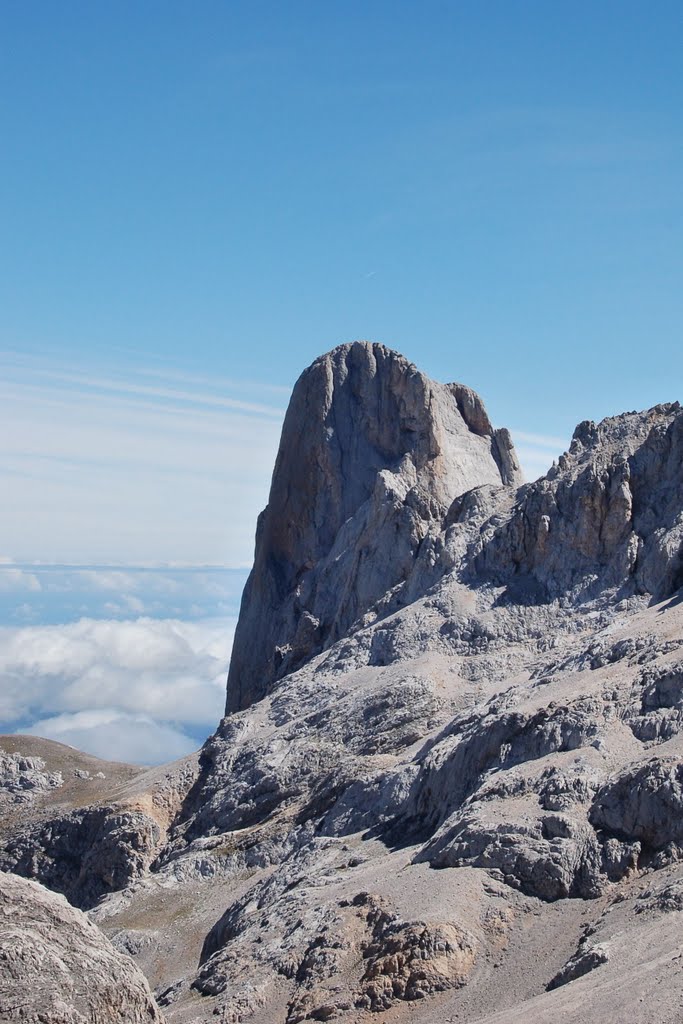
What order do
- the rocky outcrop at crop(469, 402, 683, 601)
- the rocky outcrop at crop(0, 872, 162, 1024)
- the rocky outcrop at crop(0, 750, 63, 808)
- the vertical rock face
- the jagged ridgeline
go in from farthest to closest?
the rocky outcrop at crop(0, 750, 63, 808) < the vertical rock face < the rocky outcrop at crop(469, 402, 683, 601) < the jagged ridgeline < the rocky outcrop at crop(0, 872, 162, 1024)

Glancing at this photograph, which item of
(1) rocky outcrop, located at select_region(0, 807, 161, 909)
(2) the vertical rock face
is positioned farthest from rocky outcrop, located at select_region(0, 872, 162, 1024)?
(2) the vertical rock face

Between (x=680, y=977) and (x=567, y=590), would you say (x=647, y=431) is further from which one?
(x=680, y=977)

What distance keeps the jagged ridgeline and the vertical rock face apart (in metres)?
0.25

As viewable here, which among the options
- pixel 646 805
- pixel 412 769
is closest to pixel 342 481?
pixel 412 769

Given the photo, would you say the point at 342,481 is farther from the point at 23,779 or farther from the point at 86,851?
the point at 86,851

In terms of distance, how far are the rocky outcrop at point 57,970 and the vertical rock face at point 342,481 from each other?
64.6 meters

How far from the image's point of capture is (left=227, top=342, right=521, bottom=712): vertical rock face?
314ft

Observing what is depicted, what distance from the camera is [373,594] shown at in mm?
89812

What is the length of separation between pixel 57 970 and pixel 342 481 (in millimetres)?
80312

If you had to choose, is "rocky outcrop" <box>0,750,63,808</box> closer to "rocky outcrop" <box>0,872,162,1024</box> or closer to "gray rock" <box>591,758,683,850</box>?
"gray rock" <box>591,758,683,850</box>

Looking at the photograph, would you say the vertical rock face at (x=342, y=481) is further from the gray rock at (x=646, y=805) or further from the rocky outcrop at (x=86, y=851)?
the gray rock at (x=646, y=805)

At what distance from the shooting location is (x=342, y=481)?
10544cm

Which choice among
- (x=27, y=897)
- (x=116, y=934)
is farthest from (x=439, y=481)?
(x=27, y=897)

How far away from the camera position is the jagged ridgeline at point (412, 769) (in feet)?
125
